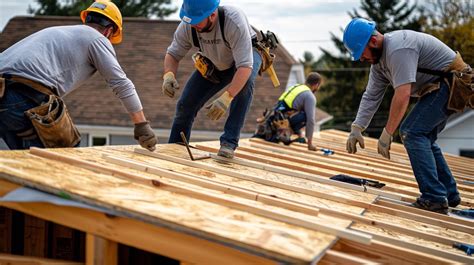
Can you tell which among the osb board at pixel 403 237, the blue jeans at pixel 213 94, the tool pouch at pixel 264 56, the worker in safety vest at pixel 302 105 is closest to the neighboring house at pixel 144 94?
the worker in safety vest at pixel 302 105

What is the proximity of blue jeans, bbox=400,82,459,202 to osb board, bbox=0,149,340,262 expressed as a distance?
1.43m

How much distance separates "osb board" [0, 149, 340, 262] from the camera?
2.38 m

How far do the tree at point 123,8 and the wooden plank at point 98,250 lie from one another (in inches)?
1177

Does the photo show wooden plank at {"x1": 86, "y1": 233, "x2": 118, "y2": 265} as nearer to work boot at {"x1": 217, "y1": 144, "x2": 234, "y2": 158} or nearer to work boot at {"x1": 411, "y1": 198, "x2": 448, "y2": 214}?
work boot at {"x1": 217, "y1": 144, "x2": 234, "y2": 158}

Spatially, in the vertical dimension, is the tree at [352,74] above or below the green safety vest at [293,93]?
below

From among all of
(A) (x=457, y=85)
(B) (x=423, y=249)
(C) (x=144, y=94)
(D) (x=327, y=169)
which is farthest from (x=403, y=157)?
(C) (x=144, y=94)

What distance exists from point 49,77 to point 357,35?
2.25m

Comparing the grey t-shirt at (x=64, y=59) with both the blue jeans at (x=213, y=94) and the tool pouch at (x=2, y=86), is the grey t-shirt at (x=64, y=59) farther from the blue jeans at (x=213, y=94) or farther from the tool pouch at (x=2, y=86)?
the blue jeans at (x=213, y=94)

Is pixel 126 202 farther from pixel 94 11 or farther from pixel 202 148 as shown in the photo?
pixel 202 148

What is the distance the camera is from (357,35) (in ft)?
14.6

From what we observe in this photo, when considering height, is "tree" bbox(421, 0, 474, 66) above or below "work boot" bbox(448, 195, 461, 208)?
below


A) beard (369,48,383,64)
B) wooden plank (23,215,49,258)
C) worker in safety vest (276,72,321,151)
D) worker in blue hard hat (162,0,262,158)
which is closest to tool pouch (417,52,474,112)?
beard (369,48,383,64)

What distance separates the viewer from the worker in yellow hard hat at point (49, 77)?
392cm

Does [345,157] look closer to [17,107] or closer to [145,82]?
[17,107]
